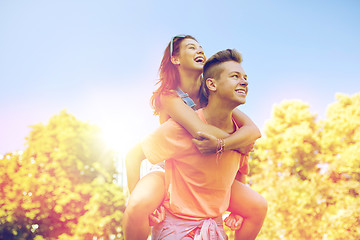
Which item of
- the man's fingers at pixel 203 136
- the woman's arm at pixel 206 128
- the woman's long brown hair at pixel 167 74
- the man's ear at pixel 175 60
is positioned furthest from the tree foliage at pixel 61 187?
the man's fingers at pixel 203 136

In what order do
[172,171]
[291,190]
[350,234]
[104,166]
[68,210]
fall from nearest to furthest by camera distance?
[172,171] < [350,234] < [291,190] < [68,210] < [104,166]

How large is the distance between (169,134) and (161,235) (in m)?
0.66

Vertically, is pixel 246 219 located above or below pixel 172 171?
below

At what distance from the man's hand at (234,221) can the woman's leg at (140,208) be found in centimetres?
55

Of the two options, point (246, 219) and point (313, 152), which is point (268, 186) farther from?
point (246, 219)

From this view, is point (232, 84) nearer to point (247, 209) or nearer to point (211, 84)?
point (211, 84)

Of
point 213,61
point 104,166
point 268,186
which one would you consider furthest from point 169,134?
point 104,166

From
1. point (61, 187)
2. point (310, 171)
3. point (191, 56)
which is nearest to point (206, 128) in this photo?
point (191, 56)

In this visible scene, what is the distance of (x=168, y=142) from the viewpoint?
7.29ft

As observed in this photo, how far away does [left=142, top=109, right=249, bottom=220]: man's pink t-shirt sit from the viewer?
7.27 feet

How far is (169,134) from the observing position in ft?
7.32

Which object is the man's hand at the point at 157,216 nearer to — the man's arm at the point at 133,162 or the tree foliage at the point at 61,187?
the man's arm at the point at 133,162

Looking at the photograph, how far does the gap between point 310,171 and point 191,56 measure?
53.3 ft

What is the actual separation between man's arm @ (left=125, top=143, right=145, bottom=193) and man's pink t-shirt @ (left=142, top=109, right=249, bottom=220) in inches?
4.1
